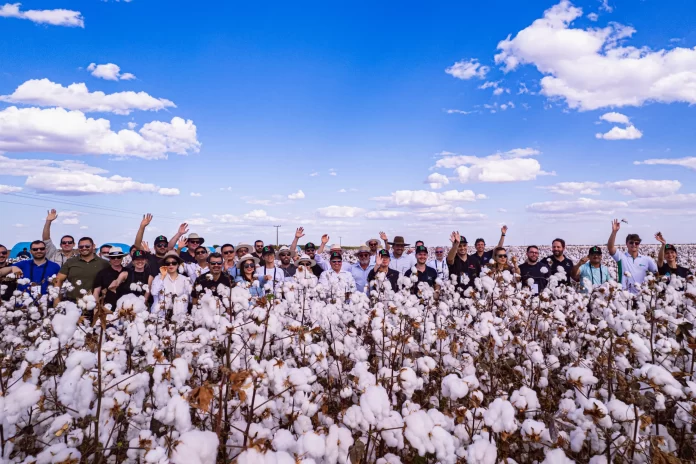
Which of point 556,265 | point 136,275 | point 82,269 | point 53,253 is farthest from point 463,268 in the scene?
point 53,253

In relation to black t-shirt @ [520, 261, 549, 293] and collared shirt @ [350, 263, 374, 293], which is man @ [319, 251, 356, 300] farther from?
black t-shirt @ [520, 261, 549, 293]

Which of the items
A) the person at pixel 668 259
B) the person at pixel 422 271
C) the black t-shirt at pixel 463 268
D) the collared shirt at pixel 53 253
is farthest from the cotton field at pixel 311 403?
the person at pixel 668 259

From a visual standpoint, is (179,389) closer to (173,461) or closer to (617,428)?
(173,461)

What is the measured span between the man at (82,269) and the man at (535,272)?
960 cm

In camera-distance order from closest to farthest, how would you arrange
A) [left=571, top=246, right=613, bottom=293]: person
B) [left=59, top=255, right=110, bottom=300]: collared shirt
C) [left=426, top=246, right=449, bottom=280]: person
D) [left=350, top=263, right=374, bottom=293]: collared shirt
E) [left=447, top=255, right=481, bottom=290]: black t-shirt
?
[left=59, top=255, right=110, bottom=300]: collared shirt < [left=571, top=246, right=613, bottom=293]: person < [left=350, top=263, right=374, bottom=293]: collared shirt < [left=426, top=246, right=449, bottom=280]: person < [left=447, top=255, right=481, bottom=290]: black t-shirt

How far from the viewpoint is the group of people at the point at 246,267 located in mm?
7891

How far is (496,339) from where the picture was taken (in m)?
4.52

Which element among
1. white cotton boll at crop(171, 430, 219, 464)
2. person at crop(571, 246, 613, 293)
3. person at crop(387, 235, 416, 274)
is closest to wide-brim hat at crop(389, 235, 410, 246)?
person at crop(387, 235, 416, 274)

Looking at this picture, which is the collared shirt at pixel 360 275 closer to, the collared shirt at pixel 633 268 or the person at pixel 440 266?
the person at pixel 440 266

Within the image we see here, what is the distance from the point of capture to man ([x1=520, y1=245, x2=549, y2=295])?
388 inches

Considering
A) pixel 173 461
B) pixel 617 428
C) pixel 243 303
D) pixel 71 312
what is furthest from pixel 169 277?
pixel 617 428

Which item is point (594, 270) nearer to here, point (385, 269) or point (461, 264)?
point (461, 264)

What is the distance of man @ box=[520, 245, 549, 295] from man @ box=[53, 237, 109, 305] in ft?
31.5

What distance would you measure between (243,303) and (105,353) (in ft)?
5.85
